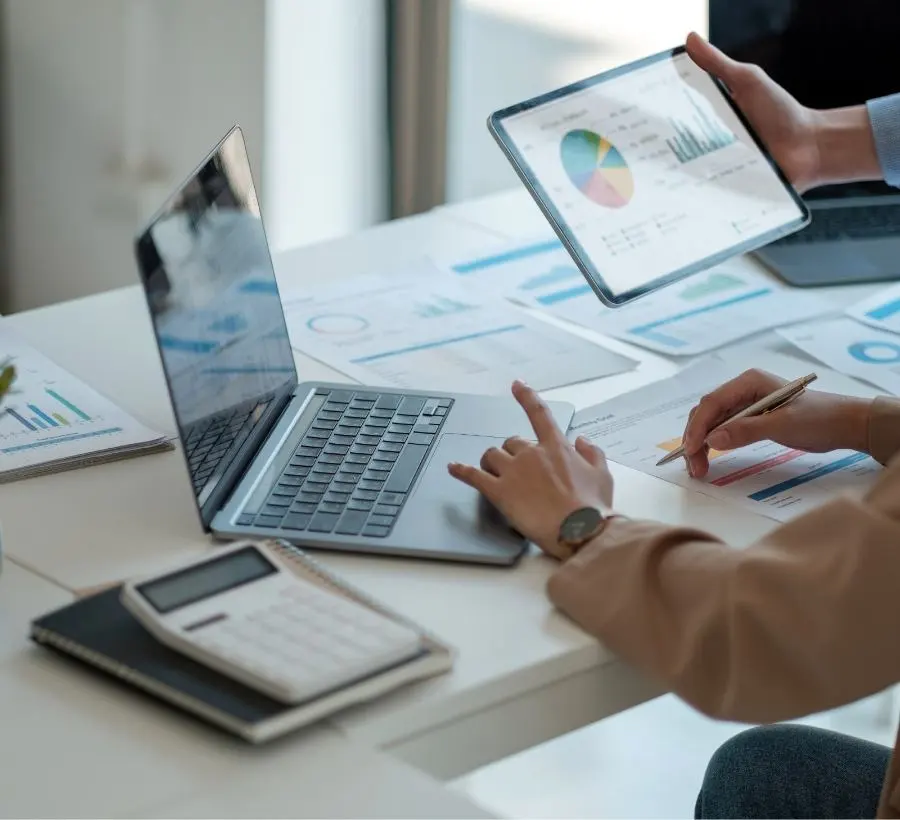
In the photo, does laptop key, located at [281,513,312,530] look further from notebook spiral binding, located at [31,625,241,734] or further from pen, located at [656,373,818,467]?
pen, located at [656,373,818,467]

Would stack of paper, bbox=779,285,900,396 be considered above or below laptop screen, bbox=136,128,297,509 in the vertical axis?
below

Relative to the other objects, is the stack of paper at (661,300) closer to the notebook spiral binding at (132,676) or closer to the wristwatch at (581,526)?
the wristwatch at (581,526)

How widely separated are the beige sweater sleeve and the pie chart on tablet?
650 mm

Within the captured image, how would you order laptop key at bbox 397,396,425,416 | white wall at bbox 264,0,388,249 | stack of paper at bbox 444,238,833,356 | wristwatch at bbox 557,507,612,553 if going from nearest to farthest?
wristwatch at bbox 557,507,612,553
laptop key at bbox 397,396,425,416
stack of paper at bbox 444,238,833,356
white wall at bbox 264,0,388,249

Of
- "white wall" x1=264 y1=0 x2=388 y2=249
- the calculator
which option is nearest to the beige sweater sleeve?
the calculator

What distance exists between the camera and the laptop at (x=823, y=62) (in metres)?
1.73

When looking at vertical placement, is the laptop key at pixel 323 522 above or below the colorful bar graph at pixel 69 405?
below

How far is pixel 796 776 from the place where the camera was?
125 centimetres

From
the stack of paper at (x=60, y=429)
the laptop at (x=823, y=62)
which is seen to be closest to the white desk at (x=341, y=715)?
the stack of paper at (x=60, y=429)

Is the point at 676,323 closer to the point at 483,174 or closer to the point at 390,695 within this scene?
the point at 390,695

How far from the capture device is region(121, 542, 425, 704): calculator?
2.91 feet

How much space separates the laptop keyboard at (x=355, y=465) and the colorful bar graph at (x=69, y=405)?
0.71 ft

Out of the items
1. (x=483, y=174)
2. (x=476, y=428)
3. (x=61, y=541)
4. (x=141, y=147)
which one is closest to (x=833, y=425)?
(x=476, y=428)

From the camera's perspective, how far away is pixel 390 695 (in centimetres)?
93
